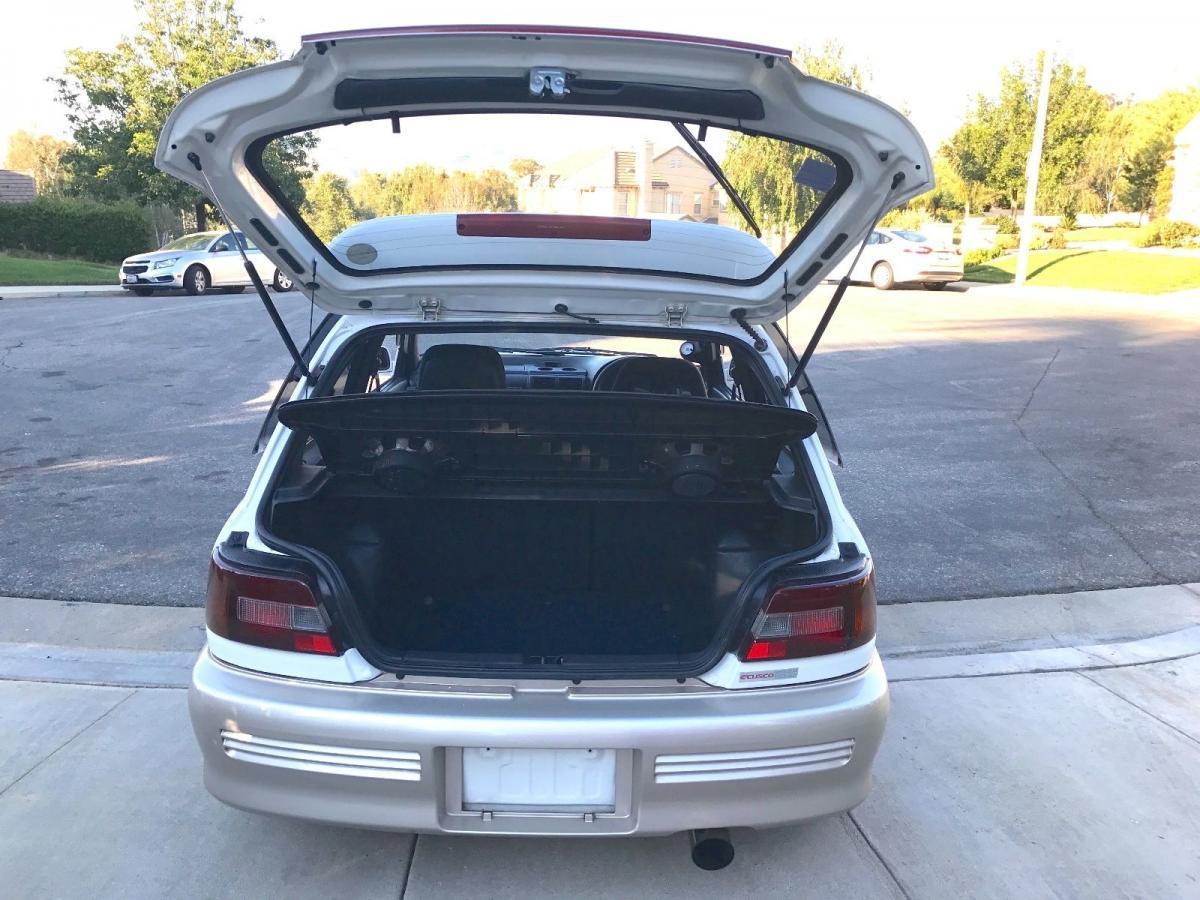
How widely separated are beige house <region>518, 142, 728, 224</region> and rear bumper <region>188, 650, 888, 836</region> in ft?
5.78

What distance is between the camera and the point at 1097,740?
10.9 ft

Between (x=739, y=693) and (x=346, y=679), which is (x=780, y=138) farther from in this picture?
(x=346, y=679)

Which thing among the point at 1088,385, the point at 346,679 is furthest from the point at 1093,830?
the point at 1088,385

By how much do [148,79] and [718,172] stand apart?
2937 cm

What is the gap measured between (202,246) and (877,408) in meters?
15.6

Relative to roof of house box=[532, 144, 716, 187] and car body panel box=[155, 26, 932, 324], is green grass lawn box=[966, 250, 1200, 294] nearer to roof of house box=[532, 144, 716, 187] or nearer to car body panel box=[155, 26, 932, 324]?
roof of house box=[532, 144, 716, 187]

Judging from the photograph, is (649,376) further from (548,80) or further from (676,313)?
(548,80)

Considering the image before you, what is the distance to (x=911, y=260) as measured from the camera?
19500 millimetres

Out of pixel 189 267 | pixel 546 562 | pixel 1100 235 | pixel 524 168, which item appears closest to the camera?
pixel 546 562

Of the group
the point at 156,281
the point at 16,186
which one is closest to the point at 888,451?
the point at 156,281

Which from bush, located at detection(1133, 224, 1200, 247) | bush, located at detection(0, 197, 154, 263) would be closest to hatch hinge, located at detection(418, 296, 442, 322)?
bush, located at detection(0, 197, 154, 263)

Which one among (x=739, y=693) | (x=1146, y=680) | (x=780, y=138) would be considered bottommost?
(x=1146, y=680)

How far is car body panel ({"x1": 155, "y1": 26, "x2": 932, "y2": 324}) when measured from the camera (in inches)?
89.4

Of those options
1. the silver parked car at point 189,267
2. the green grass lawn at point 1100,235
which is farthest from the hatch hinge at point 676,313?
the green grass lawn at point 1100,235
